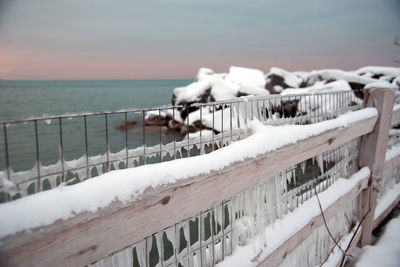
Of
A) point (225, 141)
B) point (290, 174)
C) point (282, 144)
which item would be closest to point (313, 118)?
point (290, 174)

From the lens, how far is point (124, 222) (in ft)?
3.75

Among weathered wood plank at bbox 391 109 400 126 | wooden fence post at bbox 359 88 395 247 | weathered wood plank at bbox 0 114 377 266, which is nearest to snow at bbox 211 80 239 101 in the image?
weathered wood plank at bbox 391 109 400 126

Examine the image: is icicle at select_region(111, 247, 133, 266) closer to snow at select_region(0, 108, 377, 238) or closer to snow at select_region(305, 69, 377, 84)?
snow at select_region(0, 108, 377, 238)

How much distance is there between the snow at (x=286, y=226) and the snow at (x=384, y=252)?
0.87m

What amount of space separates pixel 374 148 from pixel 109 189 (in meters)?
3.38

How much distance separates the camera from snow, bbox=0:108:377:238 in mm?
875

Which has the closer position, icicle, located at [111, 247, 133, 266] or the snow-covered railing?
the snow-covered railing

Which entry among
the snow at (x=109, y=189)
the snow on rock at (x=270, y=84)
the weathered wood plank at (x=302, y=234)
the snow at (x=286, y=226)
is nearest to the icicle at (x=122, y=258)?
the snow at (x=109, y=189)

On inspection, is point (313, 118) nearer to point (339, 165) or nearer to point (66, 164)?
point (339, 165)

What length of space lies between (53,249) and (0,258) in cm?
15

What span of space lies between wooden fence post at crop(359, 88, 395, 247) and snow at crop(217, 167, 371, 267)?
52cm

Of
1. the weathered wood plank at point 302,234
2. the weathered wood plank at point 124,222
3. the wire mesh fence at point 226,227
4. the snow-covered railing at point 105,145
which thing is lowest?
the weathered wood plank at point 302,234

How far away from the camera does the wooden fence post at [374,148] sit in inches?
134

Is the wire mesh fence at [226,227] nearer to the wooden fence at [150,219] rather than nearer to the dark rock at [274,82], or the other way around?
the wooden fence at [150,219]
